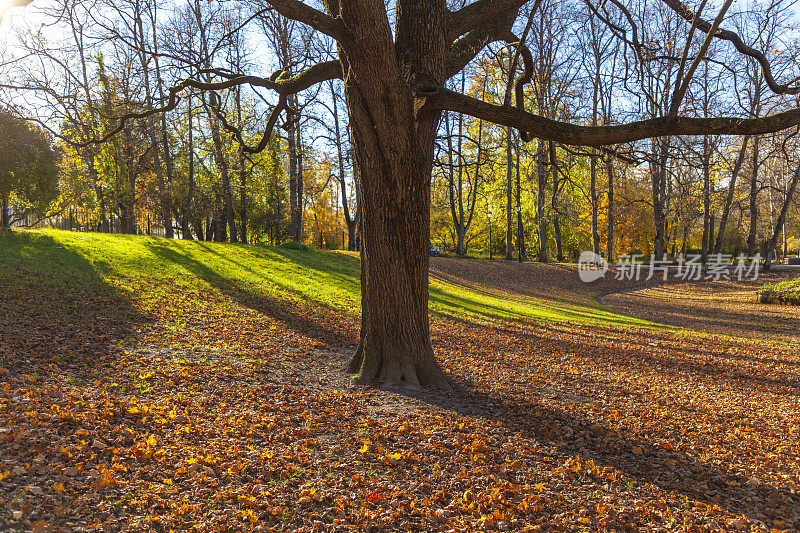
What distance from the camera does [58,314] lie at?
739 centimetres

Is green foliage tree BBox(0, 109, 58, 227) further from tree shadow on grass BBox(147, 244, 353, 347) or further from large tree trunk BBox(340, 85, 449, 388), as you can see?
large tree trunk BBox(340, 85, 449, 388)

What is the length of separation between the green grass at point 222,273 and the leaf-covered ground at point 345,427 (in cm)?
79

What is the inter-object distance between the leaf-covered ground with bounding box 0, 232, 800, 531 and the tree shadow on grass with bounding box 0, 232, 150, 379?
4 centimetres

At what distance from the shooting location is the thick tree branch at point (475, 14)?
5.59 m

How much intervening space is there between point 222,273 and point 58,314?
5106 mm

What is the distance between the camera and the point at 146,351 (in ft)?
20.6

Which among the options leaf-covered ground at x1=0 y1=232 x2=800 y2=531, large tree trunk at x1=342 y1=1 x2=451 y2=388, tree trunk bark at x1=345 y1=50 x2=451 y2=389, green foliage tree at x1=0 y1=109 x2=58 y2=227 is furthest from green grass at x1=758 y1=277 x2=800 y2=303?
green foliage tree at x1=0 y1=109 x2=58 y2=227

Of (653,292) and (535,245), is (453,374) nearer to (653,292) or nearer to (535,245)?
(653,292)

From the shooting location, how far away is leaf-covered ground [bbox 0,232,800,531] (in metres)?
3.12

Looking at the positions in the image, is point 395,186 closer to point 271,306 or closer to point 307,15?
point 307,15

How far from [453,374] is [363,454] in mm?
2799

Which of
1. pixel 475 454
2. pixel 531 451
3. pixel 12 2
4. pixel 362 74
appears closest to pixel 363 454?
pixel 475 454

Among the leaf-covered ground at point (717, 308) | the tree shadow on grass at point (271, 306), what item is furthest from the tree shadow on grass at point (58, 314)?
the leaf-covered ground at point (717, 308)

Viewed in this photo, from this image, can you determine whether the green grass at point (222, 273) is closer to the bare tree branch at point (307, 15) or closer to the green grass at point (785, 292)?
the green grass at point (785, 292)
